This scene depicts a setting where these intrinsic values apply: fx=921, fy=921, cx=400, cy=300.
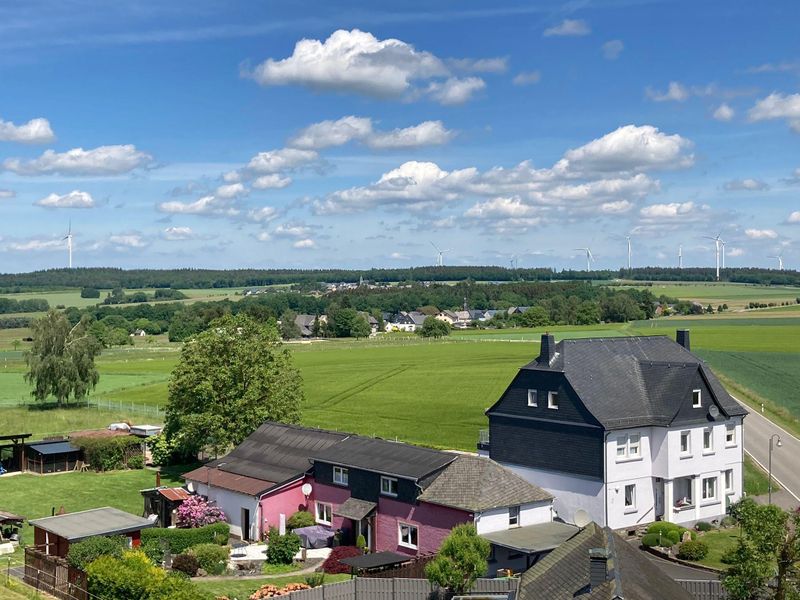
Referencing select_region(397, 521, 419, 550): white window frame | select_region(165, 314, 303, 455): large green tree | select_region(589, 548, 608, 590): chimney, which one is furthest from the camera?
select_region(165, 314, 303, 455): large green tree

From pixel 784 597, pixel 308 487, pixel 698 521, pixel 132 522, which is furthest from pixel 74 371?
pixel 784 597

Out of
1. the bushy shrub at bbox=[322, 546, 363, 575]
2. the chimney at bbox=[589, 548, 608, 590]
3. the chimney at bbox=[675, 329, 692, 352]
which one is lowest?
the bushy shrub at bbox=[322, 546, 363, 575]

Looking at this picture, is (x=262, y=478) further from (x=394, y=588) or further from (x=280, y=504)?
(x=394, y=588)

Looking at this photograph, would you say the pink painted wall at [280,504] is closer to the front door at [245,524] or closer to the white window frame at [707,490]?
the front door at [245,524]

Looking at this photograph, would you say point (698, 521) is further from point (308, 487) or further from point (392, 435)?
point (392, 435)

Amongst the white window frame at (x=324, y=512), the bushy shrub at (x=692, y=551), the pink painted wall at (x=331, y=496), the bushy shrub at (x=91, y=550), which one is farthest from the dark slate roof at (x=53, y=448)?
the bushy shrub at (x=692, y=551)

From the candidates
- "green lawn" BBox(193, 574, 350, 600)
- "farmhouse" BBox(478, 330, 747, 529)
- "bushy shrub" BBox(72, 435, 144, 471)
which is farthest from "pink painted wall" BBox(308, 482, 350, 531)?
"bushy shrub" BBox(72, 435, 144, 471)

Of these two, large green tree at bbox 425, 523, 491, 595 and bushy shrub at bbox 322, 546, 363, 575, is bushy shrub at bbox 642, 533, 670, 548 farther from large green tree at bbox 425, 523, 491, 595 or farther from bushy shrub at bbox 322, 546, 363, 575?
large green tree at bbox 425, 523, 491, 595
